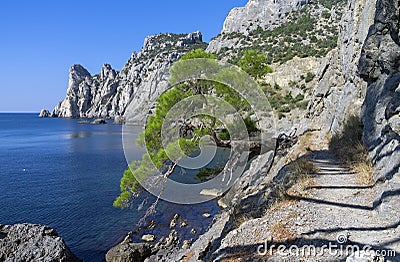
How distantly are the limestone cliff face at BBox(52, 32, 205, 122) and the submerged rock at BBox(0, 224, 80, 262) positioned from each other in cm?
6837

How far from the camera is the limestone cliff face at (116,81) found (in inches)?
3654

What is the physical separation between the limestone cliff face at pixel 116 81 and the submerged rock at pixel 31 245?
224ft

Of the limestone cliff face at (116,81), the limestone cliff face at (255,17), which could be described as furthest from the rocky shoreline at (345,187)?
the limestone cliff face at (116,81)

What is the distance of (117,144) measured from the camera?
4634cm

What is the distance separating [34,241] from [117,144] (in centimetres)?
3457

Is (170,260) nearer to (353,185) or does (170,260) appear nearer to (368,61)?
(353,185)

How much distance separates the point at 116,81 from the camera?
4577 inches

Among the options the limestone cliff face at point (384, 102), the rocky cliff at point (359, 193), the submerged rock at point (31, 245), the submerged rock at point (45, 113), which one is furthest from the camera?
the submerged rock at point (45, 113)

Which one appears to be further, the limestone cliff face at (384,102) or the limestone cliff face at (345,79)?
the limestone cliff face at (345,79)

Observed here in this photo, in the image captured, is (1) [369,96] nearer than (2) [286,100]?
Yes

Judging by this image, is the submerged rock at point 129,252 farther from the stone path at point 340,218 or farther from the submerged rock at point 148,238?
the stone path at point 340,218

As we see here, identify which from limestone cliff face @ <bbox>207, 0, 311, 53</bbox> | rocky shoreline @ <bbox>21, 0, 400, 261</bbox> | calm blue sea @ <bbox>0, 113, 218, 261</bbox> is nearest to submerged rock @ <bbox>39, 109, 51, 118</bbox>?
limestone cliff face @ <bbox>207, 0, 311, 53</bbox>

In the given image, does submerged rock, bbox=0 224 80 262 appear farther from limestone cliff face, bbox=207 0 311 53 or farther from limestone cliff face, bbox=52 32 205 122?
limestone cliff face, bbox=52 32 205 122

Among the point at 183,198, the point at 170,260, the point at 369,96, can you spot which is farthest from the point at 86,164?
the point at 369,96
